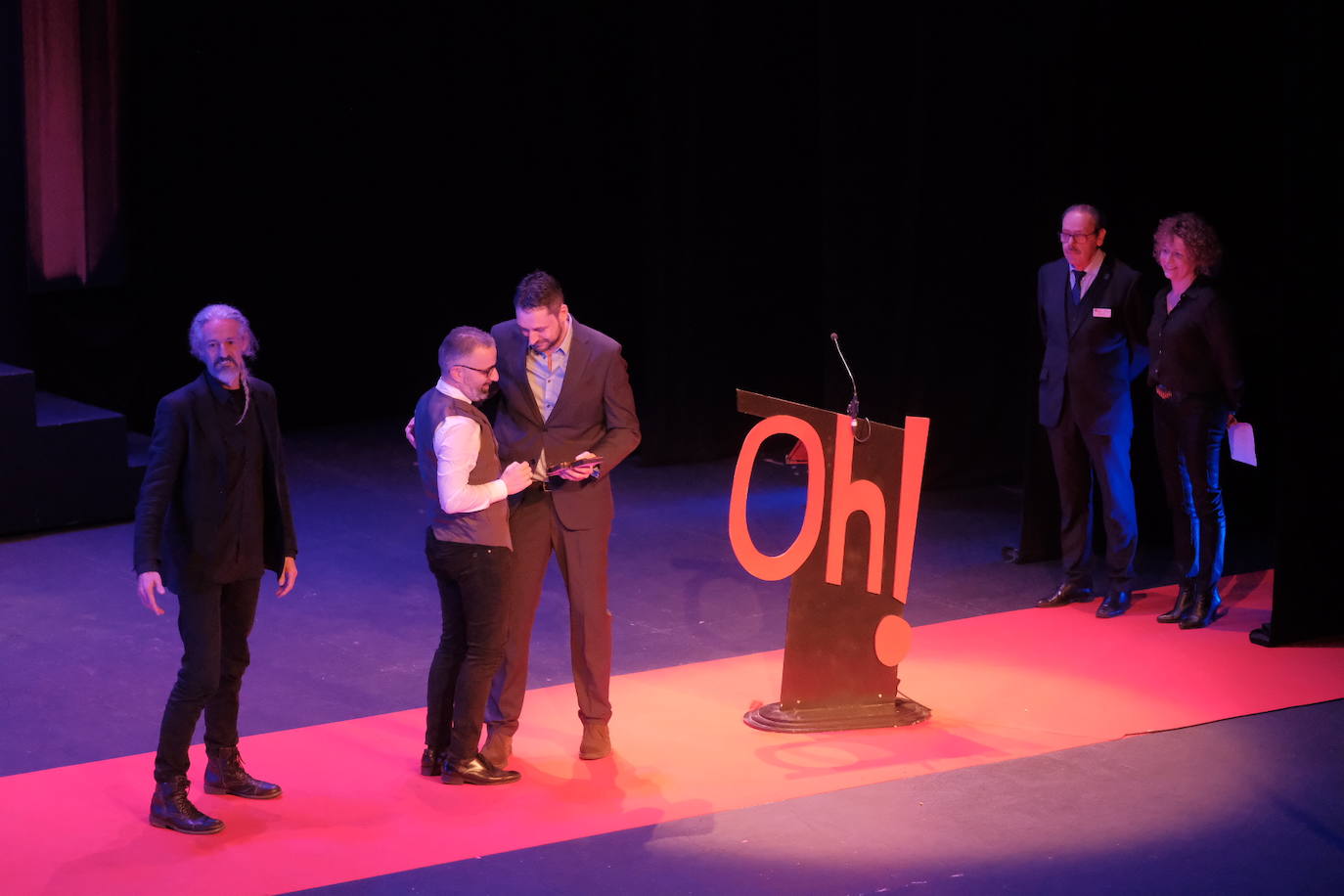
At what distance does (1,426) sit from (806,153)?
185 inches

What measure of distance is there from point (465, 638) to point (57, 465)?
4.14m

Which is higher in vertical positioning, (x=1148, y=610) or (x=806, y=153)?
(x=806, y=153)

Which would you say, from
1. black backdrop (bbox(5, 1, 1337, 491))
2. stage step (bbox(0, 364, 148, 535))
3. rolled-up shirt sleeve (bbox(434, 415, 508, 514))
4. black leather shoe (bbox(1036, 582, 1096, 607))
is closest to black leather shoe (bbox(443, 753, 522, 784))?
rolled-up shirt sleeve (bbox(434, 415, 508, 514))

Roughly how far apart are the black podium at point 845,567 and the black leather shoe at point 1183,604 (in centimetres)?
153

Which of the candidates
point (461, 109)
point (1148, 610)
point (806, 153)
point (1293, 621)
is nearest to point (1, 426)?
point (461, 109)

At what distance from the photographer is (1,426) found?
794 centimetres

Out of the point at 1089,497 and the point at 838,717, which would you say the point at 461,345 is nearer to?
the point at 838,717

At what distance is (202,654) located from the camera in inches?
173

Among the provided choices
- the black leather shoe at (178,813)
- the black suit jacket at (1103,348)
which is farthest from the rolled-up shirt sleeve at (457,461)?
the black suit jacket at (1103,348)

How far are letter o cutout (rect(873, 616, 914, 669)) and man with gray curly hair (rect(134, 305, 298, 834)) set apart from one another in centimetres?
202

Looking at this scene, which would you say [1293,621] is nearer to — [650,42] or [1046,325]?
[1046,325]

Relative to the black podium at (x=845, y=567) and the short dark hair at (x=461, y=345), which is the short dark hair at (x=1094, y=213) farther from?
the short dark hair at (x=461, y=345)

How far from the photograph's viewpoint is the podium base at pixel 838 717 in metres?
5.33

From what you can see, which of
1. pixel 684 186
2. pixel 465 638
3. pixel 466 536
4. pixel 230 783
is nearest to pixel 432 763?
pixel 465 638
